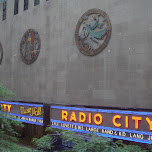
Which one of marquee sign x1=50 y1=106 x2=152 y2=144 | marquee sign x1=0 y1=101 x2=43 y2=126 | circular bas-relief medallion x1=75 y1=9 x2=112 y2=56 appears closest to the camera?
marquee sign x1=50 y1=106 x2=152 y2=144

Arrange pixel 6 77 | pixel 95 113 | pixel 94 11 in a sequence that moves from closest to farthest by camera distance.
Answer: pixel 95 113 → pixel 94 11 → pixel 6 77

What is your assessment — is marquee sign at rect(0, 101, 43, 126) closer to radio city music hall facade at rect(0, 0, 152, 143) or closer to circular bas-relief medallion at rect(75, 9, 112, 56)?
radio city music hall facade at rect(0, 0, 152, 143)

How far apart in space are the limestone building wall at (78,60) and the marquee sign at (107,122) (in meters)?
0.91

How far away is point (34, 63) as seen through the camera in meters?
23.5

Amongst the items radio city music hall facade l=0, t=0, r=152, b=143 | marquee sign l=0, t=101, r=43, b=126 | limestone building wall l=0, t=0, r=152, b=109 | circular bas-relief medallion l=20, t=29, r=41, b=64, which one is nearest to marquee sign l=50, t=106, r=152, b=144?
radio city music hall facade l=0, t=0, r=152, b=143

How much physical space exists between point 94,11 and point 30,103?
10.9 metres

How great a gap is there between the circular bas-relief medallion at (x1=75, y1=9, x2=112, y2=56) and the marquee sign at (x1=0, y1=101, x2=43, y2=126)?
7.24 meters

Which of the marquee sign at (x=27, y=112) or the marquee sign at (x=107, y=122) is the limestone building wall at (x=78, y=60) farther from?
the marquee sign at (x=27, y=112)

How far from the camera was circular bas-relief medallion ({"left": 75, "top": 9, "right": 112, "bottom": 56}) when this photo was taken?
17.2 meters

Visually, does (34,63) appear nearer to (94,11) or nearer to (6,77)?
(6,77)

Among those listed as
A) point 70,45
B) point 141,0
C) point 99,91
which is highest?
point 141,0

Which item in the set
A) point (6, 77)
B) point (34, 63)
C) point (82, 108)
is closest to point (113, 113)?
point (82, 108)

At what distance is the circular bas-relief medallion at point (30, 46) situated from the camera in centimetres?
2338

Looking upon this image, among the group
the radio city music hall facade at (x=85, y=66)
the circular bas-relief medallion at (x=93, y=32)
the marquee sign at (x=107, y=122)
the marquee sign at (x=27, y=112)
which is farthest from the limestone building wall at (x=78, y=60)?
the marquee sign at (x=27, y=112)
